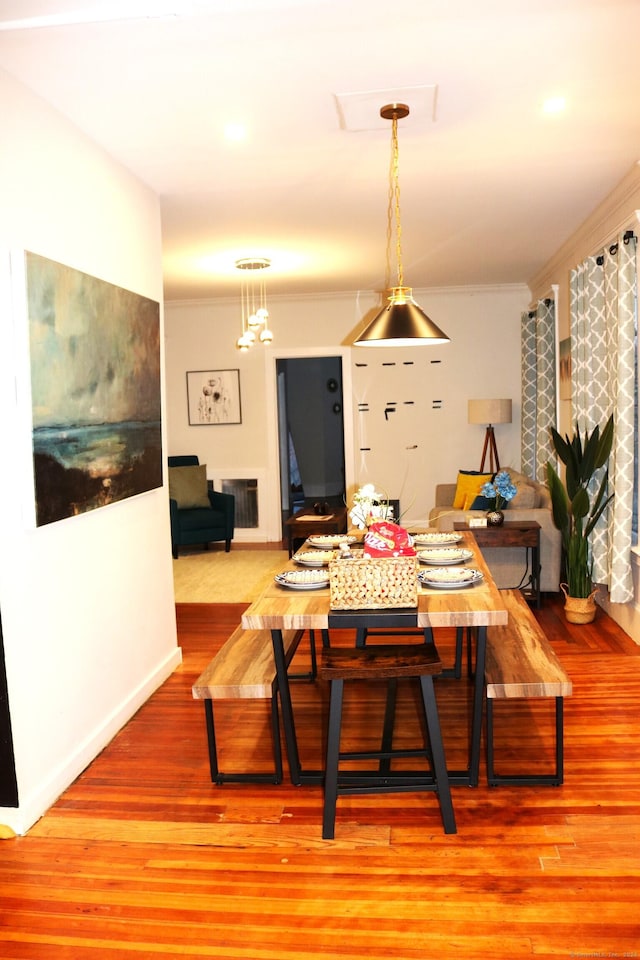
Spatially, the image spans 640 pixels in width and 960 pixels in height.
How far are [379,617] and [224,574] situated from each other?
4.67m

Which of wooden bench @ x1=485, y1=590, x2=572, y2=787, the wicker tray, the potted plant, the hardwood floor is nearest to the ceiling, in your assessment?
the potted plant

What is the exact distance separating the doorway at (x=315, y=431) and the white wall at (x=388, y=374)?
241 centimetres

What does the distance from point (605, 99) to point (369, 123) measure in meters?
0.97

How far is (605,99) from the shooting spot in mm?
3336

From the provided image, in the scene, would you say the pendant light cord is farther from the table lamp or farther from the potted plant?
the table lamp

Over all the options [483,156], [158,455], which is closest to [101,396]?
[158,455]

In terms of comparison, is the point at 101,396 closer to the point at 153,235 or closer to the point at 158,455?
the point at 158,455

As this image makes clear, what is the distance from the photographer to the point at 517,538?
5.59m

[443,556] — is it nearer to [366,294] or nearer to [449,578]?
[449,578]

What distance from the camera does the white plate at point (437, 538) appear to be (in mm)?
3656

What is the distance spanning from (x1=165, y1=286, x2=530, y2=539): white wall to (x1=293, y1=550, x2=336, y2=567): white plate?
5273 millimetres

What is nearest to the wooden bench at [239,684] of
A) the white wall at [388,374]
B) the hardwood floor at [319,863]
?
the hardwood floor at [319,863]

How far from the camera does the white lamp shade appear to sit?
809 centimetres

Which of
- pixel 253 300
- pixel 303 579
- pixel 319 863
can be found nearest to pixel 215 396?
pixel 253 300
